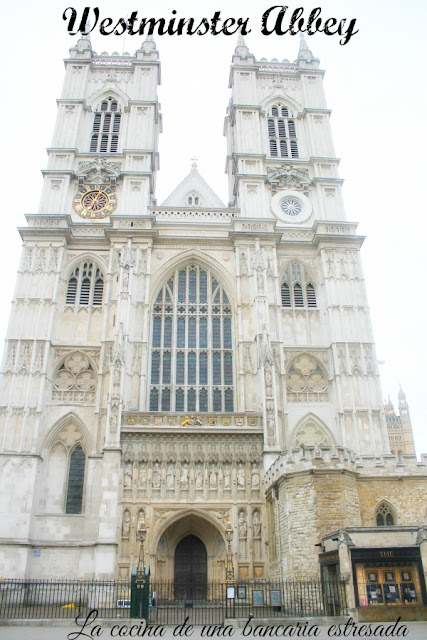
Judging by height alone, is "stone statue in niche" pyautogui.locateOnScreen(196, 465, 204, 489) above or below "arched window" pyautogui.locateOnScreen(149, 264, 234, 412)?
below

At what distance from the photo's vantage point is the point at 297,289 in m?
30.5

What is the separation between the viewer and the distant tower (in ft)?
214

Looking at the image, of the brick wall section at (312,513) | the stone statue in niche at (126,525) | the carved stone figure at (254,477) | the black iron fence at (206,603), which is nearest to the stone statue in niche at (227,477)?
the carved stone figure at (254,477)

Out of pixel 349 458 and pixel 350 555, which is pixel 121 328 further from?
pixel 350 555

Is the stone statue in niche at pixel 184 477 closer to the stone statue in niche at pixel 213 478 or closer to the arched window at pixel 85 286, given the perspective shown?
the stone statue in niche at pixel 213 478

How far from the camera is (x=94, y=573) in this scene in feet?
71.0

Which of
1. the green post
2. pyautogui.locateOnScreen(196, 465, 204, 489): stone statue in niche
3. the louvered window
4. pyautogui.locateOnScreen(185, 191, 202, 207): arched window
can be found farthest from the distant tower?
the green post

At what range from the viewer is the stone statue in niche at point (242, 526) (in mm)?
22580

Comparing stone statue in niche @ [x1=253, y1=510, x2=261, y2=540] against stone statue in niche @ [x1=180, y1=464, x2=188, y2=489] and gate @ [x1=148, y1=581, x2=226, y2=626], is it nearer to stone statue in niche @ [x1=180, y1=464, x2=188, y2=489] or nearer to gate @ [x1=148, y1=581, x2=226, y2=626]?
gate @ [x1=148, y1=581, x2=226, y2=626]

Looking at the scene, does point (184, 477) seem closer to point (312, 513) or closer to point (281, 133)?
point (312, 513)

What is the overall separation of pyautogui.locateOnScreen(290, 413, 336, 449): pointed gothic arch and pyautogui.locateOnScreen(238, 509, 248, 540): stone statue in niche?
4.68m

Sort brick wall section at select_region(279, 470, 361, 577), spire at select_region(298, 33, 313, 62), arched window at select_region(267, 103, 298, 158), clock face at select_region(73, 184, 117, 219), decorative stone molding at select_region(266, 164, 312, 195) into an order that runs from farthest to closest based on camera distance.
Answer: spire at select_region(298, 33, 313, 62) < arched window at select_region(267, 103, 298, 158) < decorative stone molding at select_region(266, 164, 312, 195) < clock face at select_region(73, 184, 117, 219) < brick wall section at select_region(279, 470, 361, 577)

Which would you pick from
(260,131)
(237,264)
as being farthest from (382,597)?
(260,131)

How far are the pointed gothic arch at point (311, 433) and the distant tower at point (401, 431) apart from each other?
4148cm
